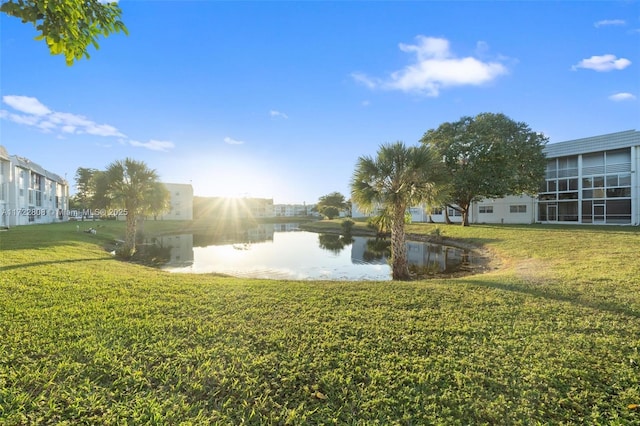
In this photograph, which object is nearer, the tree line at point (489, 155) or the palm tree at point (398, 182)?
the palm tree at point (398, 182)

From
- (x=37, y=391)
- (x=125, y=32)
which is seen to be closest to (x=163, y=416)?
(x=37, y=391)

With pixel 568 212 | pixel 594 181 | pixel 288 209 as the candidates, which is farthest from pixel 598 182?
pixel 288 209

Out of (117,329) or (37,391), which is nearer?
(37,391)

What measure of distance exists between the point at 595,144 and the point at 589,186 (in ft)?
13.3

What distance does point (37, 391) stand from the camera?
111 inches

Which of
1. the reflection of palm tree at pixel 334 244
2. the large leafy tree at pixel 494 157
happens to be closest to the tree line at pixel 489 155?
the large leafy tree at pixel 494 157

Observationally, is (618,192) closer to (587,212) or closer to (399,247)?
(587,212)

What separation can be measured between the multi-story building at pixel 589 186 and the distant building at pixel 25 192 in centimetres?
3260

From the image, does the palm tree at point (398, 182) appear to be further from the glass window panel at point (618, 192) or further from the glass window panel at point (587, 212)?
the glass window panel at point (587, 212)

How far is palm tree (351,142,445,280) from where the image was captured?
36.1ft

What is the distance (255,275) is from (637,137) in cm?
3464

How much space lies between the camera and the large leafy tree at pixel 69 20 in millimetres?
2920

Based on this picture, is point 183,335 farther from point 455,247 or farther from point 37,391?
point 455,247

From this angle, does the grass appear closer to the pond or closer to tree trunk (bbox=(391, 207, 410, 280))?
tree trunk (bbox=(391, 207, 410, 280))
